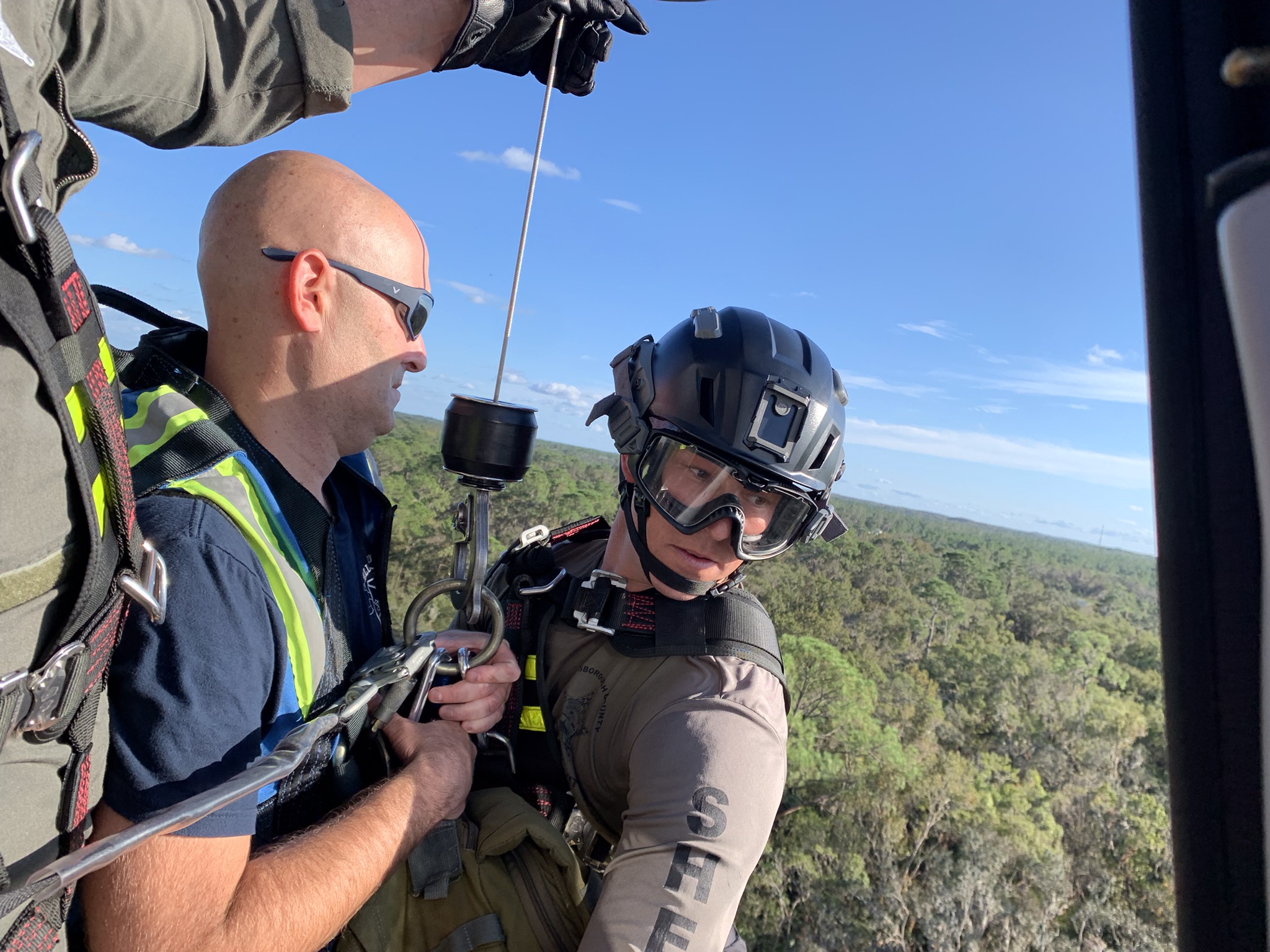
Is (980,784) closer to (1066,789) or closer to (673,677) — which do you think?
(1066,789)

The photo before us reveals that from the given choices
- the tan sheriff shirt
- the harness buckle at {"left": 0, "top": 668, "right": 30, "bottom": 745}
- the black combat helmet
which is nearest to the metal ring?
the tan sheriff shirt

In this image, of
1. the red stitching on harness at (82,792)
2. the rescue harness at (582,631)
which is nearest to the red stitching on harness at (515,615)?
the rescue harness at (582,631)

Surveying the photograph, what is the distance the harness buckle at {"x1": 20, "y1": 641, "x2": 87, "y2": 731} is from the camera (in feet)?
3.48

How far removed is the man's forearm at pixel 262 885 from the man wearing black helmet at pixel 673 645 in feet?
0.78

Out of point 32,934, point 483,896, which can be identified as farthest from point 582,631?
point 32,934

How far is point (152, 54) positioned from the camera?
1302mm

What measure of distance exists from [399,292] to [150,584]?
3.68ft

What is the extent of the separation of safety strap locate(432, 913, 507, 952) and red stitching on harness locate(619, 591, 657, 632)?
36.6 inches

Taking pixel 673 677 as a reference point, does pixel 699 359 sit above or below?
above

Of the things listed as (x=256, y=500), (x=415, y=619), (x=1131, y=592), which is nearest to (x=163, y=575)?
(x=256, y=500)

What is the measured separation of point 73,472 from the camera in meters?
1.07

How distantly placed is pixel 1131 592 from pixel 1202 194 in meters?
123

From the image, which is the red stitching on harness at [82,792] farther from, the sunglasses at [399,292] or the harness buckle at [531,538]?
the harness buckle at [531,538]

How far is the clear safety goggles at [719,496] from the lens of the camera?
8.97 ft
